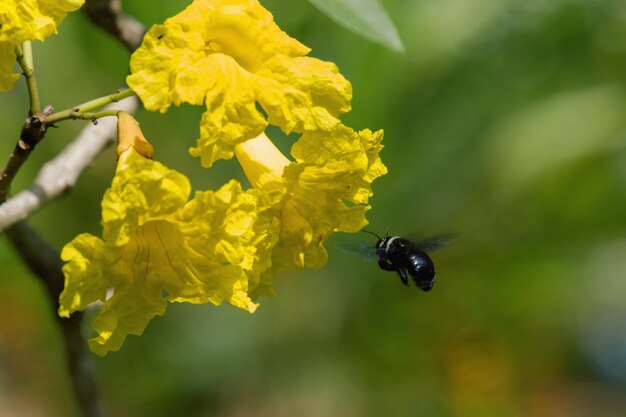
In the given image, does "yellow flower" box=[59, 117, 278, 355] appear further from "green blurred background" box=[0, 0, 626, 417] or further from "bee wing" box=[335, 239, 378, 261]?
"green blurred background" box=[0, 0, 626, 417]

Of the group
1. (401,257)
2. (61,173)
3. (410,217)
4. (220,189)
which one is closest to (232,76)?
(220,189)

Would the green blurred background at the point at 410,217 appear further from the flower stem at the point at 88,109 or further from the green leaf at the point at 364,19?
the flower stem at the point at 88,109

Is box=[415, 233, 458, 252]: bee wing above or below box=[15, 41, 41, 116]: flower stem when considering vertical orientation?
below

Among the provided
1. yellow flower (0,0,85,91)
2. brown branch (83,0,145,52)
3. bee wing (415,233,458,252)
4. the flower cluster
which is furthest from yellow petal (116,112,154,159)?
bee wing (415,233,458,252)

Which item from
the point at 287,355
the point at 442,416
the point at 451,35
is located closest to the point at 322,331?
the point at 287,355

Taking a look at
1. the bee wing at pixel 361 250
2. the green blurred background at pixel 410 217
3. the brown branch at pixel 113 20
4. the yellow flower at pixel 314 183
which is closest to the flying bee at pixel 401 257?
the bee wing at pixel 361 250

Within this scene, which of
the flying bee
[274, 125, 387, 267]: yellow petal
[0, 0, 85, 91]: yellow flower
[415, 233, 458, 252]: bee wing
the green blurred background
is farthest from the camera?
the green blurred background
